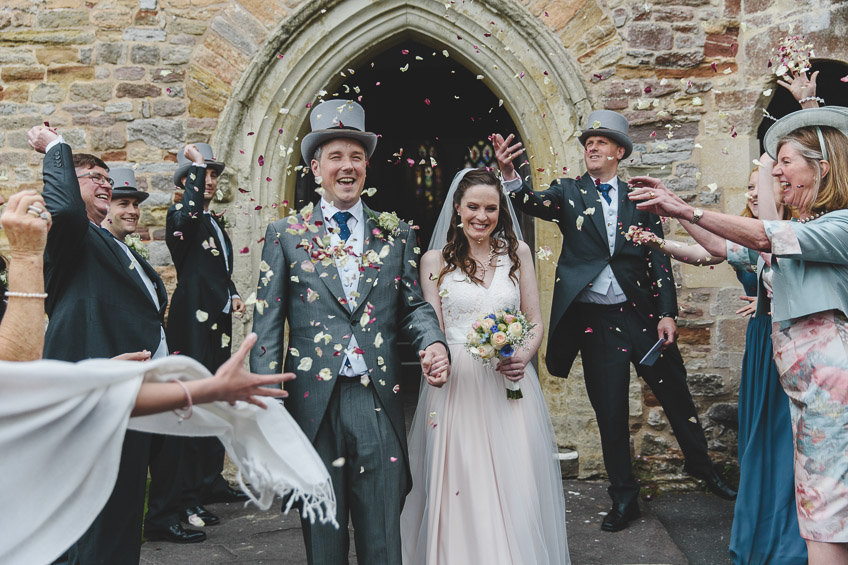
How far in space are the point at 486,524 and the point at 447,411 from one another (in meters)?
0.55

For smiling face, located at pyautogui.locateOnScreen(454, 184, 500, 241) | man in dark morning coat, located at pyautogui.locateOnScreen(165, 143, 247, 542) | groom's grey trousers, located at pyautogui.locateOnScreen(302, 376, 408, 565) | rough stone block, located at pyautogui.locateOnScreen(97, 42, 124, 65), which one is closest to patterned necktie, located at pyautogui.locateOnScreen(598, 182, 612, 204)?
smiling face, located at pyautogui.locateOnScreen(454, 184, 500, 241)

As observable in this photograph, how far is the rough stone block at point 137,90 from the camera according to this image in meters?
5.89

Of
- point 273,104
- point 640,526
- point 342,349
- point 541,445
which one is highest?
point 273,104

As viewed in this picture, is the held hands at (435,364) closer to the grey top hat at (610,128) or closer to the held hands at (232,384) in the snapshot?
the held hands at (232,384)

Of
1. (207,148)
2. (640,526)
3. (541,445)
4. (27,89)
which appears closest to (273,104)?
(207,148)

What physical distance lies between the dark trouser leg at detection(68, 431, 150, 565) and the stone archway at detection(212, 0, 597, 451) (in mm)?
2830

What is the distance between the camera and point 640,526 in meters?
4.64

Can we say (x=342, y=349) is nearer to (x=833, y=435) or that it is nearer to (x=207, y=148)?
(x=833, y=435)

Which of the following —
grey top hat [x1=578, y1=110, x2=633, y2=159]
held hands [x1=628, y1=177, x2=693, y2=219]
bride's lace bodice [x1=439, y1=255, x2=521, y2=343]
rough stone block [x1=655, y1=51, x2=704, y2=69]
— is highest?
rough stone block [x1=655, y1=51, x2=704, y2=69]

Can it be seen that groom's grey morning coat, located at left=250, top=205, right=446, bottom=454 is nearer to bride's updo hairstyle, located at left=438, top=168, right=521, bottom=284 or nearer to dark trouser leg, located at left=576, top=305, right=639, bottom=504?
bride's updo hairstyle, located at left=438, top=168, right=521, bottom=284

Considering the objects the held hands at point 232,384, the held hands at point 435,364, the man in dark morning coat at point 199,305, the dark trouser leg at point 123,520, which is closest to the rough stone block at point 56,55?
the man in dark morning coat at point 199,305

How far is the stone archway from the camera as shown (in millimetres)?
5805

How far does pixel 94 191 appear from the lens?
11.8ft

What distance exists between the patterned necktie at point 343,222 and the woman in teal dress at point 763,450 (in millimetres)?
1505
